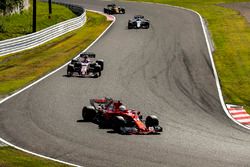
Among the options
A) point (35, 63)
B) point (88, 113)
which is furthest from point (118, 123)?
point (35, 63)

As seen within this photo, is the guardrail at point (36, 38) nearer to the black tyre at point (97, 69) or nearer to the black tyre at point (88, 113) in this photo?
the black tyre at point (97, 69)

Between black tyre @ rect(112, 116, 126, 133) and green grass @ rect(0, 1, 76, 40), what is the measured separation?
28.0m

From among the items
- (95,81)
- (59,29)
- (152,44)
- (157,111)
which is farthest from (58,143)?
(59,29)

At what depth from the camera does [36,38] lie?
46750 mm

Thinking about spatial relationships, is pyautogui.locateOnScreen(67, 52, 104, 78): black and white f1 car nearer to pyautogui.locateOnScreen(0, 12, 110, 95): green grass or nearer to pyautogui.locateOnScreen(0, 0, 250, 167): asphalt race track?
pyautogui.locateOnScreen(0, 0, 250, 167): asphalt race track

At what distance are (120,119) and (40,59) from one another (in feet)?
63.7

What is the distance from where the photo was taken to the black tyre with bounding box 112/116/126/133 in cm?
2200

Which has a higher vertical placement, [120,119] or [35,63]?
[120,119]

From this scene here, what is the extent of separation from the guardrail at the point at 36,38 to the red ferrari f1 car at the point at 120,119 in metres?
18.9

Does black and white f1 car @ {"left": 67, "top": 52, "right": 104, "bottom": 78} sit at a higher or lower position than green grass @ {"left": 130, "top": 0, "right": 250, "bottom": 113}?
higher

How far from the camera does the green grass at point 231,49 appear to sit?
3269cm

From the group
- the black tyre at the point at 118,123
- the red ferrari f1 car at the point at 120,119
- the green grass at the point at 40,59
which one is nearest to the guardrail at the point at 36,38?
the green grass at the point at 40,59

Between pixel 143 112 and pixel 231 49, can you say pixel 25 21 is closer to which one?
pixel 231 49

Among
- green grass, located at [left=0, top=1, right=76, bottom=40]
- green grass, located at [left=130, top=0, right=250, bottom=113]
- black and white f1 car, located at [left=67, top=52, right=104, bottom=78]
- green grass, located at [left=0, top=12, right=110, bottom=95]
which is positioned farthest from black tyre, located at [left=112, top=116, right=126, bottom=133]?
green grass, located at [left=0, top=1, right=76, bottom=40]
